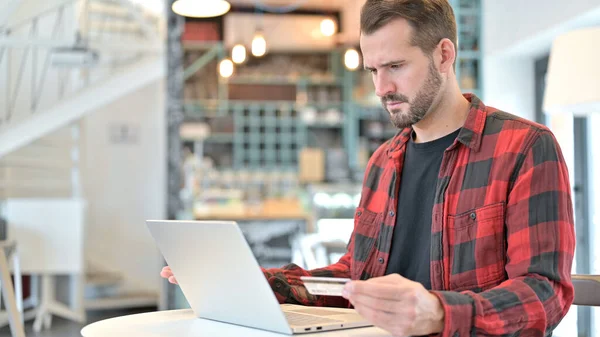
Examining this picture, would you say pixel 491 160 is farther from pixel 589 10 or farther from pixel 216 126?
pixel 216 126

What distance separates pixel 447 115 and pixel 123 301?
624 cm

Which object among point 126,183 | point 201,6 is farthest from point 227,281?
point 126,183

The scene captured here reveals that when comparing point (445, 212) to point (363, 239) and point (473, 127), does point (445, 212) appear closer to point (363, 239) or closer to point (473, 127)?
point (473, 127)

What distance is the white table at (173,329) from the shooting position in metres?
1.29

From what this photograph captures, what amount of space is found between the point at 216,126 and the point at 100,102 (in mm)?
3517

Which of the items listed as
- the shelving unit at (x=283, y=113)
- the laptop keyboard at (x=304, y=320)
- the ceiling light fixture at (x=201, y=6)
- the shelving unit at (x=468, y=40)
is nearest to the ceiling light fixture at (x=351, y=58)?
the shelving unit at (x=468, y=40)

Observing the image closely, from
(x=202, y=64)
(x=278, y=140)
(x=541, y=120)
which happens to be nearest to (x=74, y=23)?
(x=202, y=64)

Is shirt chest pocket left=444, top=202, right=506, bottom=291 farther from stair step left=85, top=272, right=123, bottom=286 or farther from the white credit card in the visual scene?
stair step left=85, top=272, right=123, bottom=286

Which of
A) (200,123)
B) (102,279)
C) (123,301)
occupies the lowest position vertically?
(123,301)

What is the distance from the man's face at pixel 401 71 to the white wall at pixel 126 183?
7.08m

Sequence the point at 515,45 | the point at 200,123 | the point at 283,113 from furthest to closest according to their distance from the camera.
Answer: the point at 283,113
the point at 200,123
the point at 515,45

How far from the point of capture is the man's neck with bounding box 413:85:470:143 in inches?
62.5

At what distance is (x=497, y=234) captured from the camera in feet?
4.56

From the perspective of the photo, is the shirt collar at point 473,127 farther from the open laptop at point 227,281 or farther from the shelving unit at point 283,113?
the shelving unit at point 283,113
